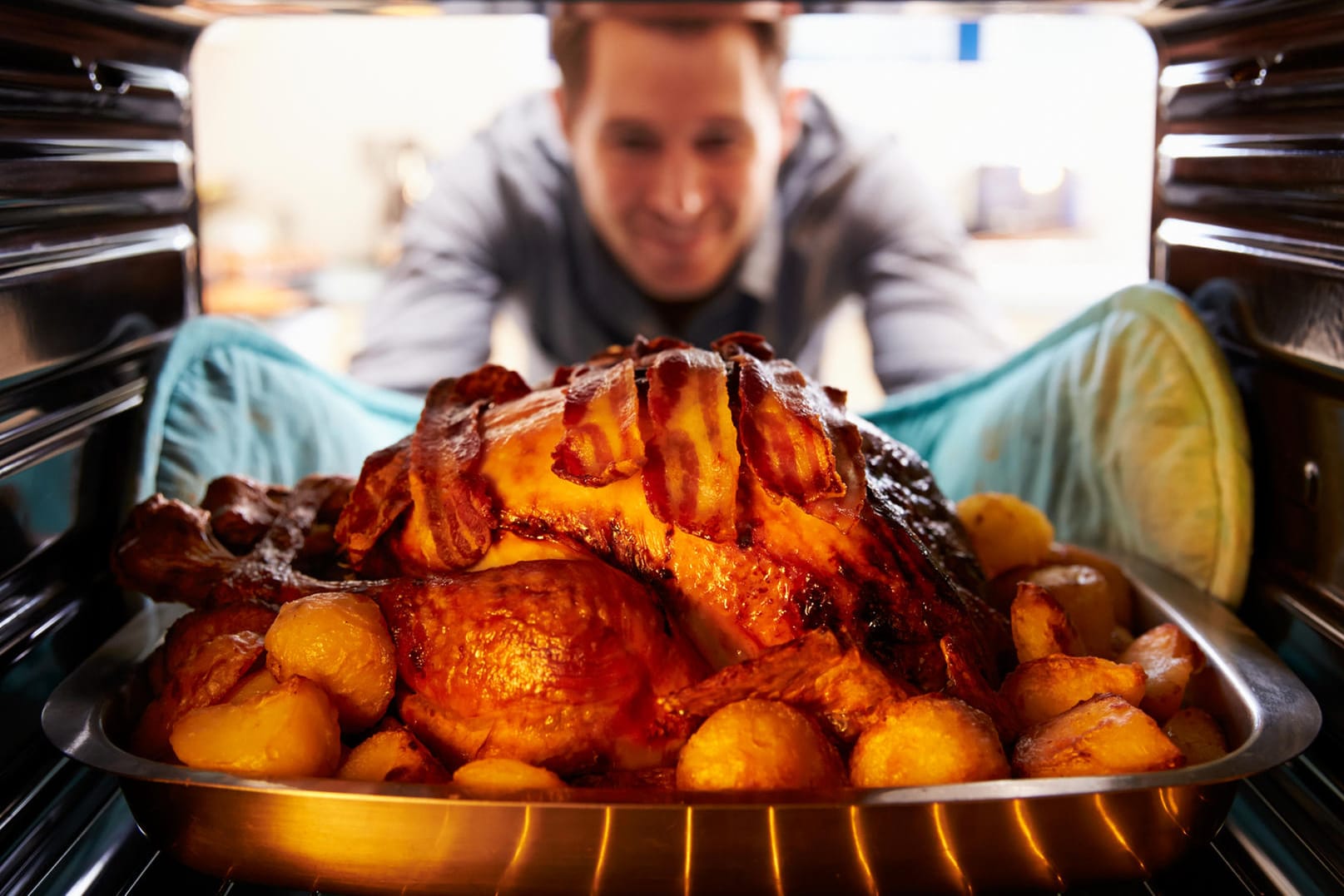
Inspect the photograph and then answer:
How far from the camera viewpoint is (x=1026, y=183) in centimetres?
398

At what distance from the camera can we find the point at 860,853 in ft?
3.12

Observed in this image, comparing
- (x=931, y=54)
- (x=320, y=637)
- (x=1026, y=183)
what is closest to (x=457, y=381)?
(x=320, y=637)

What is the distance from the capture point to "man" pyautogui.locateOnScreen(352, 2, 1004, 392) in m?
2.79

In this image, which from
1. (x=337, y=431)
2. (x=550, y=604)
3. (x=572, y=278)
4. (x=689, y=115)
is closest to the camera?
(x=550, y=604)

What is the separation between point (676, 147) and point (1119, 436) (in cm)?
146

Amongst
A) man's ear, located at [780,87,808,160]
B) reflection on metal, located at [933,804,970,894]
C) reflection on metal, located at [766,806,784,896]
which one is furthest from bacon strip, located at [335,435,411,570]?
man's ear, located at [780,87,808,160]

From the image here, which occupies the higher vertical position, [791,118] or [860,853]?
[791,118]

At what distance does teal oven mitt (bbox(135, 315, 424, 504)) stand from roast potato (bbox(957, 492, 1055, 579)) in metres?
0.99

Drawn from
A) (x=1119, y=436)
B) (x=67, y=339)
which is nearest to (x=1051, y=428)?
(x=1119, y=436)

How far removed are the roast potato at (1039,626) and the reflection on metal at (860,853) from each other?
41cm

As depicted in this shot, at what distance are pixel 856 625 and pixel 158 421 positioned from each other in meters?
1.08

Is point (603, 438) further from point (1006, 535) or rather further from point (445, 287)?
point (445, 287)

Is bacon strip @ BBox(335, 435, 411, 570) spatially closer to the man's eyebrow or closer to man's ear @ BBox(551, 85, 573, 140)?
the man's eyebrow

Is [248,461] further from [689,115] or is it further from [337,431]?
[689,115]
